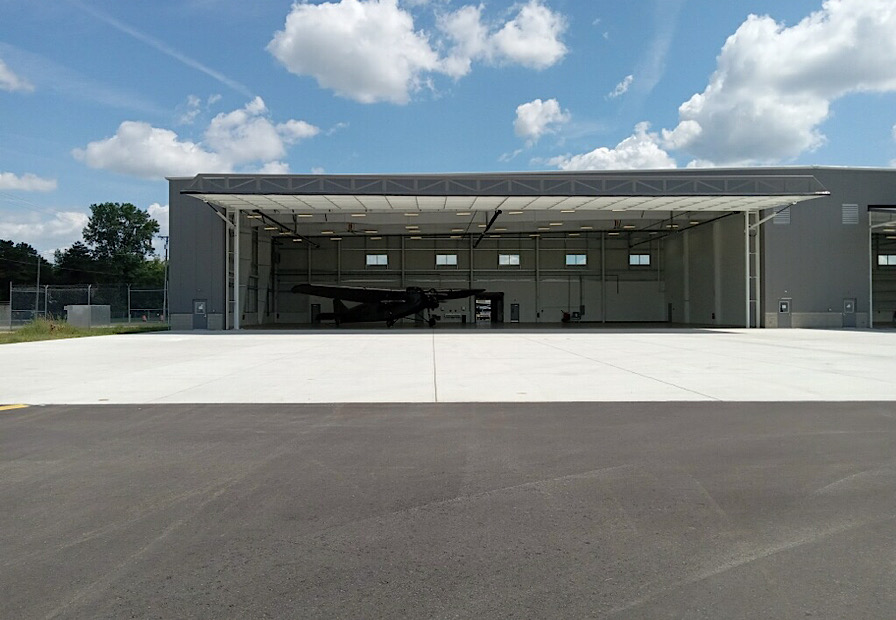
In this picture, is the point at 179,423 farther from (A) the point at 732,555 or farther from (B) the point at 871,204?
(B) the point at 871,204

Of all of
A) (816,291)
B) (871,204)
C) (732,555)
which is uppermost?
(871,204)

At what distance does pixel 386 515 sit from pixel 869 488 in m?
3.95

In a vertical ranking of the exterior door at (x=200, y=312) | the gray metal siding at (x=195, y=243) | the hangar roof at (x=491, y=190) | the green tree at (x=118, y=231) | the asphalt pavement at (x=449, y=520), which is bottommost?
the asphalt pavement at (x=449, y=520)

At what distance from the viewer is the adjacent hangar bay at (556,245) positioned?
30016mm

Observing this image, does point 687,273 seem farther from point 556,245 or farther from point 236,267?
point 236,267

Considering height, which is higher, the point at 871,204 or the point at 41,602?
the point at 871,204

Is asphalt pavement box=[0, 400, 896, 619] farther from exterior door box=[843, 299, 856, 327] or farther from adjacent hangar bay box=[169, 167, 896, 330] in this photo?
exterior door box=[843, 299, 856, 327]

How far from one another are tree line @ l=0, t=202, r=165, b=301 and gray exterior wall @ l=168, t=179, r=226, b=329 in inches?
1328

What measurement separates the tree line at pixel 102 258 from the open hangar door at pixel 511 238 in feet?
99.5

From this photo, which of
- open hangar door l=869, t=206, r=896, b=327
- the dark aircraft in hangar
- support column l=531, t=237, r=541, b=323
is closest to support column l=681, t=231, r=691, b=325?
support column l=531, t=237, r=541, b=323

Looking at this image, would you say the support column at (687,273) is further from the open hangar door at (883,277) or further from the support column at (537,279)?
the open hangar door at (883,277)

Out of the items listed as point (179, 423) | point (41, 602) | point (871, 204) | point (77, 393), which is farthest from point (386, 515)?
point (871, 204)

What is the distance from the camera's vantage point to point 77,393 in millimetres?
10188

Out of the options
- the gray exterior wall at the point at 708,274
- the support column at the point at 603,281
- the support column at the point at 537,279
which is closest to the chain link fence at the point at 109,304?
the support column at the point at 537,279
